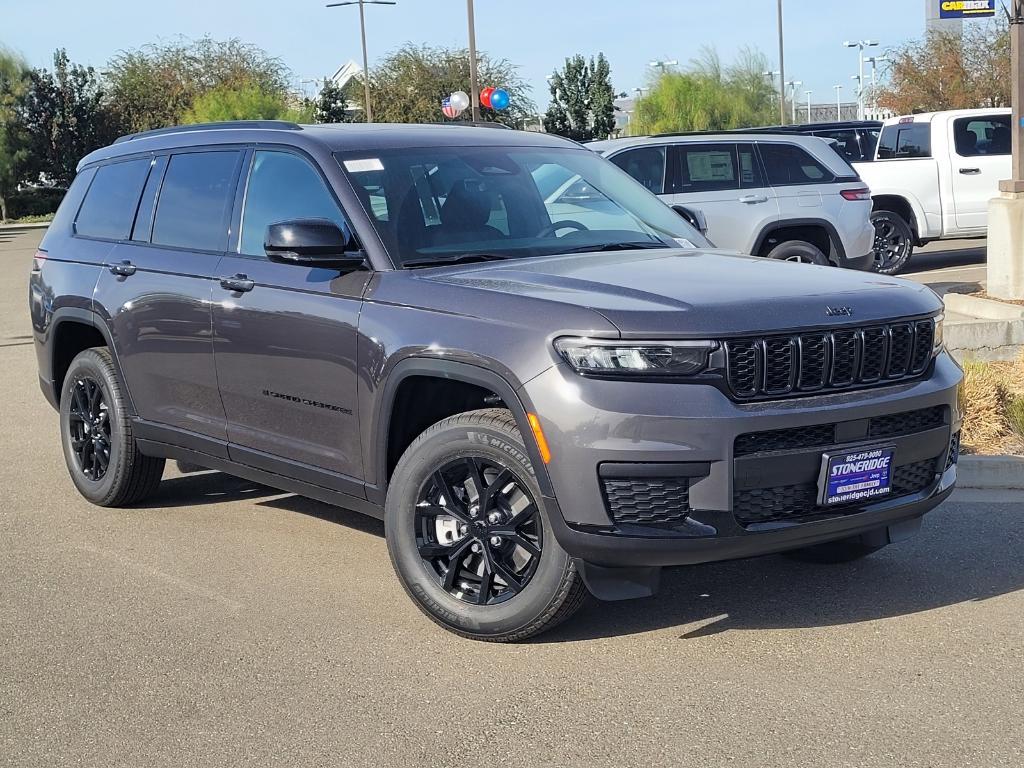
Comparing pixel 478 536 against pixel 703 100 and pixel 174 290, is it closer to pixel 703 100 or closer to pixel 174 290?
pixel 174 290

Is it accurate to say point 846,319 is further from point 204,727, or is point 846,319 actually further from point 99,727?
point 99,727

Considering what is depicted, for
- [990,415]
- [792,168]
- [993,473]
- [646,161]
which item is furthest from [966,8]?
[993,473]

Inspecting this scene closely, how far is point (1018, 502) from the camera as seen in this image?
21.8ft

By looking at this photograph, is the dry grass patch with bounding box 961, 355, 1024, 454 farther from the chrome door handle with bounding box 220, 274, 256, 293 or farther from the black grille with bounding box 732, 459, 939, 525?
the chrome door handle with bounding box 220, 274, 256, 293

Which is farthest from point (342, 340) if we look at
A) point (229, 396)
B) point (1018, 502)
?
point (1018, 502)

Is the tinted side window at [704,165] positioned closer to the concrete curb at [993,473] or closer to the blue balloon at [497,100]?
the concrete curb at [993,473]

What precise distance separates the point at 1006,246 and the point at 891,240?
6069mm

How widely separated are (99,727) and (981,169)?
15.6 m

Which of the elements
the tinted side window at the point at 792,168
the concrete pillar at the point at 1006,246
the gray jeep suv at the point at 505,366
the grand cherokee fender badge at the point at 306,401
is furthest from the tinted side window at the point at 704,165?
the grand cherokee fender badge at the point at 306,401

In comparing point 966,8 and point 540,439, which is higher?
point 966,8

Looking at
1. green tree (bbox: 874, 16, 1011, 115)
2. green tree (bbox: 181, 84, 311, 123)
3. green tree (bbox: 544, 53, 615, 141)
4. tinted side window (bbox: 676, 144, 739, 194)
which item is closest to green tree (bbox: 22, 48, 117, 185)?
green tree (bbox: 181, 84, 311, 123)

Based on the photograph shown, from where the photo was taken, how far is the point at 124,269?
659 centimetres

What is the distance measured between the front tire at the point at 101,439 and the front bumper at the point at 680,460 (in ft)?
10.0

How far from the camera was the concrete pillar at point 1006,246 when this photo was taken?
11500 mm
